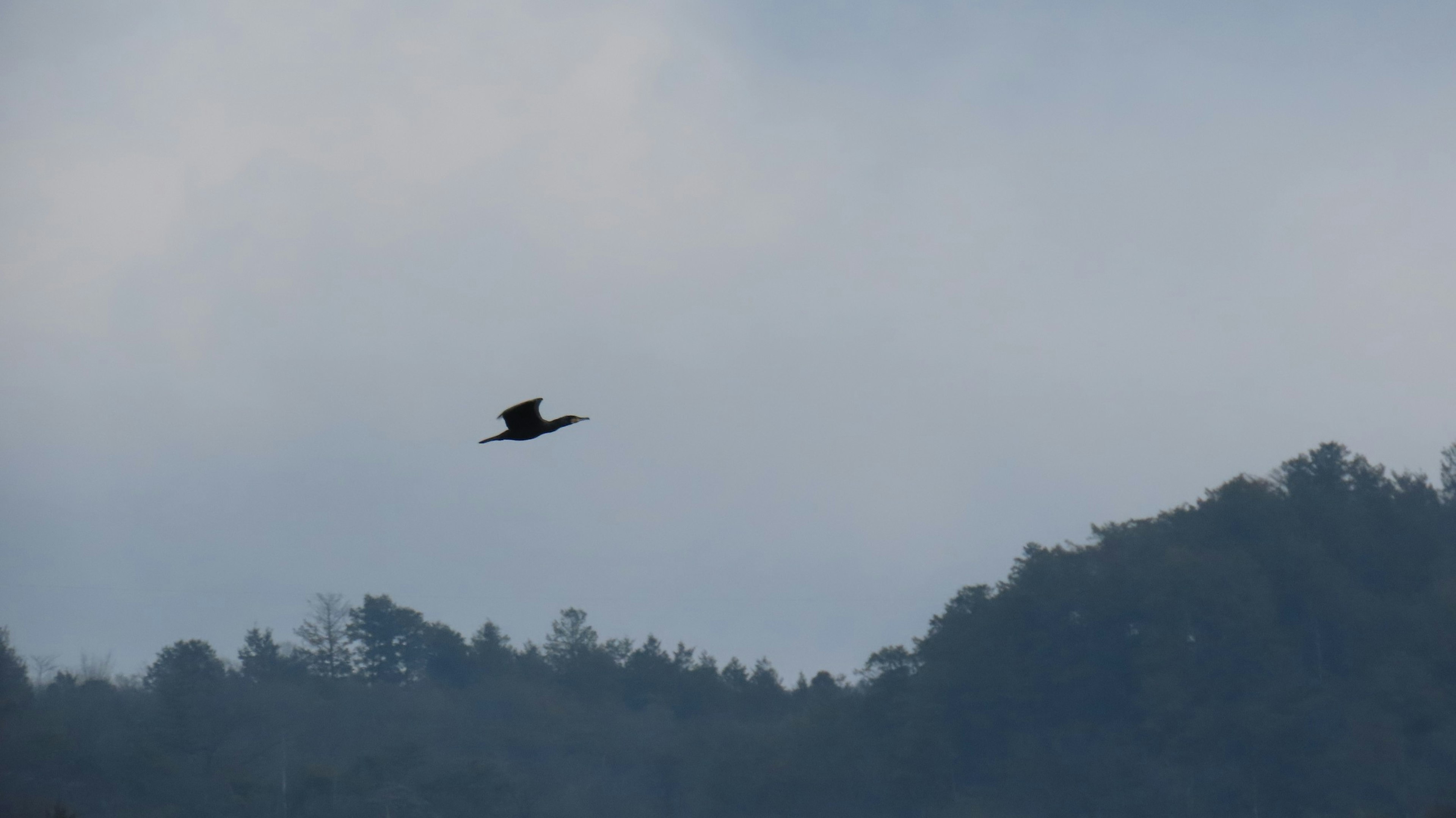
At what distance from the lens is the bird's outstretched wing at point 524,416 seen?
693 inches

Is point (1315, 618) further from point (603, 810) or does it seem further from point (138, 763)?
point (138, 763)

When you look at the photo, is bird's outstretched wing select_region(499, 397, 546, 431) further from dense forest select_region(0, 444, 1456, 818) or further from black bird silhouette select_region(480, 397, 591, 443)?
dense forest select_region(0, 444, 1456, 818)

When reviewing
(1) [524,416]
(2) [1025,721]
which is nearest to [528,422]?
(1) [524,416]

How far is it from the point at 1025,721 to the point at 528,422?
55.7 meters

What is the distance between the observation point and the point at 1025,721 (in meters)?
68.5

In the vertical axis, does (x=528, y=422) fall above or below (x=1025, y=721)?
above

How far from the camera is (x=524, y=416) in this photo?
17.9 meters

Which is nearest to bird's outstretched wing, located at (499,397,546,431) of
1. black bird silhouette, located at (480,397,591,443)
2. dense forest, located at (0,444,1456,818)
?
black bird silhouette, located at (480,397,591,443)

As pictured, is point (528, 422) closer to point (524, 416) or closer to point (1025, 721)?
point (524, 416)

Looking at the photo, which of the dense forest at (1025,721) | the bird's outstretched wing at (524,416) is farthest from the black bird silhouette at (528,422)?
the dense forest at (1025,721)

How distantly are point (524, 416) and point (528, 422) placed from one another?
0.16m

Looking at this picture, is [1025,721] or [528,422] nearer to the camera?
[528,422]

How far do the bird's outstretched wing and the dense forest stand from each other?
132ft

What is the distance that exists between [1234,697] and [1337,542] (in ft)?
42.9
